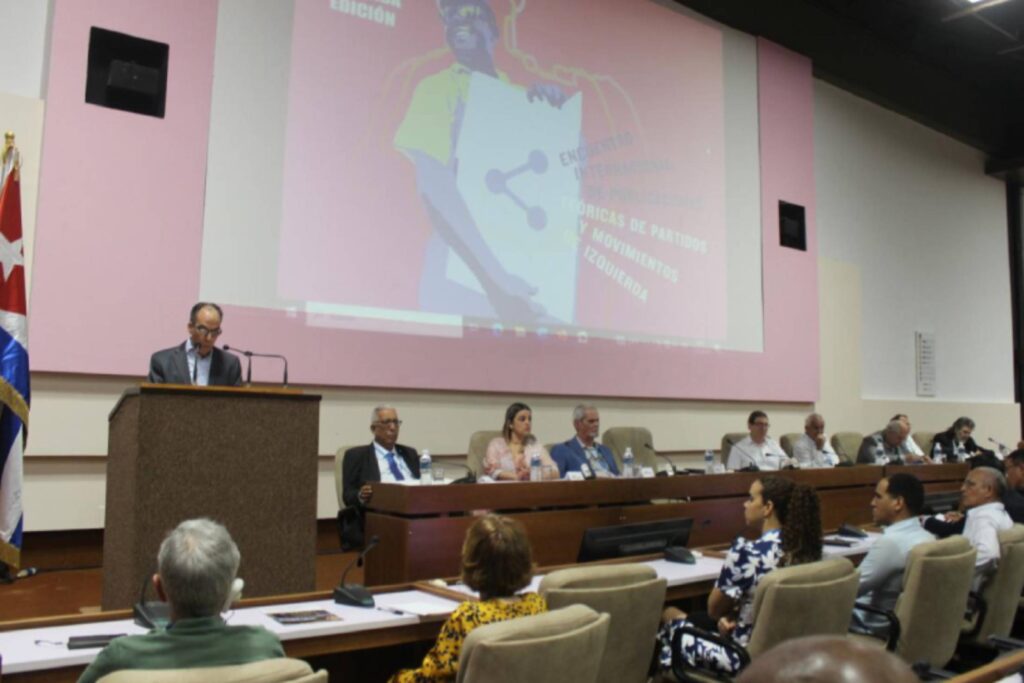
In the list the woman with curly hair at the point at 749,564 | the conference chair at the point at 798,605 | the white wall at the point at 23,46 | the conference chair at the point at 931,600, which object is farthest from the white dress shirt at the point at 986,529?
the white wall at the point at 23,46

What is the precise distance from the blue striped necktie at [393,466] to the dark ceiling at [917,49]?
A: 5463mm

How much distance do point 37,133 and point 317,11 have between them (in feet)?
6.23

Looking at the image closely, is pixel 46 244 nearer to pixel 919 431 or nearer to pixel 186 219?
pixel 186 219

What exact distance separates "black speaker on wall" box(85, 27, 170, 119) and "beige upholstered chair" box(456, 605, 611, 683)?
4201mm

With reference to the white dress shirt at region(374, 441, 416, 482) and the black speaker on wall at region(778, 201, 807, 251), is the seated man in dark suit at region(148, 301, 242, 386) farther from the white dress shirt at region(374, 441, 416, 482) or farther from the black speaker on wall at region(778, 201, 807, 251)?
the black speaker on wall at region(778, 201, 807, 251)

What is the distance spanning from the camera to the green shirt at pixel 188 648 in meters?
1.53

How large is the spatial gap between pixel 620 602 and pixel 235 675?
4.16 ft

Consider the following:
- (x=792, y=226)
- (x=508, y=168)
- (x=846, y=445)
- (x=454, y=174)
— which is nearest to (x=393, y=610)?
(x=454, y=174)

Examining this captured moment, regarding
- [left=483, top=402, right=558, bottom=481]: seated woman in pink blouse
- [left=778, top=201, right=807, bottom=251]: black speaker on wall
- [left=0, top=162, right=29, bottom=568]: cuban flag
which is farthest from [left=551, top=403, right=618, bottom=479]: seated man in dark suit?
[left=778, top=201, right=807, bottom=251]: black speaker on wall

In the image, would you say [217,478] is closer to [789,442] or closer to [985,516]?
[985,516]

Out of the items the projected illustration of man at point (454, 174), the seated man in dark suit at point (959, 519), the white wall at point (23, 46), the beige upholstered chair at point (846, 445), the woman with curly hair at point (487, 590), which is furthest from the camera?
the beige upholstered chair at point (846, 445)

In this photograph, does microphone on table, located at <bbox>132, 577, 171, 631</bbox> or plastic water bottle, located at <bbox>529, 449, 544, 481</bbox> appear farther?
plastic water bottle, located at <bbox>529, 449, 544, 481</bbox>

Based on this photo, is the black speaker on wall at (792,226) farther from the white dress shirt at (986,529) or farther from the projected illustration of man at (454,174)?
the white dress shirt at (986,529)

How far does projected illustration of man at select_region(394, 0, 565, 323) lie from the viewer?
19.2 ft
